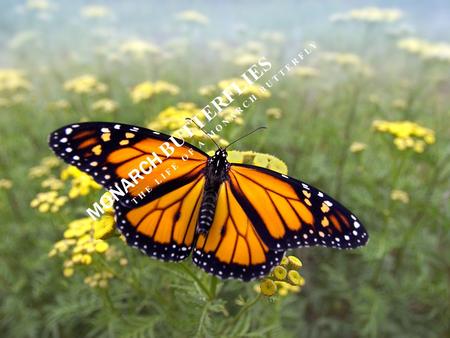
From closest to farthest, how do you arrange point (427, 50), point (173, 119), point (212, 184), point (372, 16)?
point (212, 184)
point (173, 119)
point (427, 50)
point (372, 16)

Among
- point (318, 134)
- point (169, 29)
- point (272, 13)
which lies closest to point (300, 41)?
point (272, 13)

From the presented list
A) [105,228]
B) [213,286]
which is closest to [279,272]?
[213,286]

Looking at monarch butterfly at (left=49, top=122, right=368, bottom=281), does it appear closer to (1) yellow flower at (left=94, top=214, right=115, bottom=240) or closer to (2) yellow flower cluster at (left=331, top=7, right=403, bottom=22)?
(1) yellow flower at (left=94, top=214, right=115, bottom=240)

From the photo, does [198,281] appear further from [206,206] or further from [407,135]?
[407,135]

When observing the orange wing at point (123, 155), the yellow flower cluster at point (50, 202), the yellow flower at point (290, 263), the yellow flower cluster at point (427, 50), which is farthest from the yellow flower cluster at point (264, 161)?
the yellow flower cluster at point (427, 50)

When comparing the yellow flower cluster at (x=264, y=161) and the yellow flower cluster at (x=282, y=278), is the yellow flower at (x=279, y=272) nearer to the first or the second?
the yellow flower cluster at (x=282, y=278)

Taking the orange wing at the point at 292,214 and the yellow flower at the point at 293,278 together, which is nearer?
the orange wing at the point at 292,214
